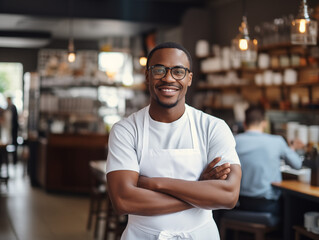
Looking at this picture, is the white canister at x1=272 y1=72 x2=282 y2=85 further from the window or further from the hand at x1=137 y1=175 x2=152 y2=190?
the window

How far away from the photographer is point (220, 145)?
6.58 ft

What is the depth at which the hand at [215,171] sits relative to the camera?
196 centimetres

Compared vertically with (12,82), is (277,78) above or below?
above

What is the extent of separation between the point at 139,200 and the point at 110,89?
7.75 metres

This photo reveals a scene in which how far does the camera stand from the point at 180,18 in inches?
375

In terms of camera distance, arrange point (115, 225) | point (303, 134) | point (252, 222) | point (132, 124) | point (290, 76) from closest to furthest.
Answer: point (132, 124), point (252, 222), point (303, 134), point (115, 225), point (290, 76)

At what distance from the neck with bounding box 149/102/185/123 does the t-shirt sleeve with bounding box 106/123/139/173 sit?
0.13 m

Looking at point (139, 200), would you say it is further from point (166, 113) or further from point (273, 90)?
point (273, 90)

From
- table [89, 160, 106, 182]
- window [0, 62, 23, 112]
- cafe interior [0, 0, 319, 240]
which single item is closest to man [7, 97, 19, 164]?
cafe interior [0, 0, 319, 240]

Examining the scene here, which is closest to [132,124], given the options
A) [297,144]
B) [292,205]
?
[292,205]

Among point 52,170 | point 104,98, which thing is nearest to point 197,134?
point 52,170

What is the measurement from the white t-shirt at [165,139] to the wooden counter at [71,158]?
647 centimetres

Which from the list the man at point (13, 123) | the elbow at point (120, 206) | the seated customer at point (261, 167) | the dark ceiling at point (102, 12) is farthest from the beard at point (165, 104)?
the man at point (13, 123)

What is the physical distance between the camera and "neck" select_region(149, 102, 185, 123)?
1990mm
